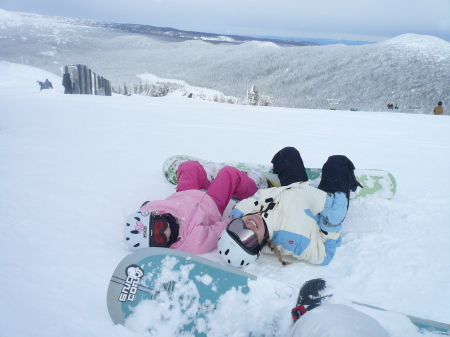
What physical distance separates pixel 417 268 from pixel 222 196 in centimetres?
161

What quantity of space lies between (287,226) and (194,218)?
74cm

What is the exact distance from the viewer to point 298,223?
7.48ft

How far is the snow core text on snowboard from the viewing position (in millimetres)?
1665

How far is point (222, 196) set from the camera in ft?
9.16

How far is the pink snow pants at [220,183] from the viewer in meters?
2.80

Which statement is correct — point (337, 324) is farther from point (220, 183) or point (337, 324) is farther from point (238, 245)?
point (220, 183)

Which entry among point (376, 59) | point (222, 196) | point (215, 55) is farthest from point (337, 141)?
point (215, 55)

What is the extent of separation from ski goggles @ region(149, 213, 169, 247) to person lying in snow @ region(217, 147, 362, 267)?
42 cm

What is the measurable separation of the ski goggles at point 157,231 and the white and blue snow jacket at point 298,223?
65 cm

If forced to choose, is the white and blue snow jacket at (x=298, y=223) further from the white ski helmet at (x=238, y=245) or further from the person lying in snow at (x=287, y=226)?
the white ski helmet at (x=238, y=245)

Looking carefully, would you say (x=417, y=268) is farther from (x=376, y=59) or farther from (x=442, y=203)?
(x=376, y=59)

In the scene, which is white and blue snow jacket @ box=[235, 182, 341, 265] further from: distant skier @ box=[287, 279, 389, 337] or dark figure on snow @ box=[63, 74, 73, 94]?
dark figure on snow @ box=[63, 74, 73, 94]

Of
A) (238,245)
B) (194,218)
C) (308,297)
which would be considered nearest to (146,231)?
(194,218)

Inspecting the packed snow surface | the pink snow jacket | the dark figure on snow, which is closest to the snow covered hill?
the dark figure on snow
